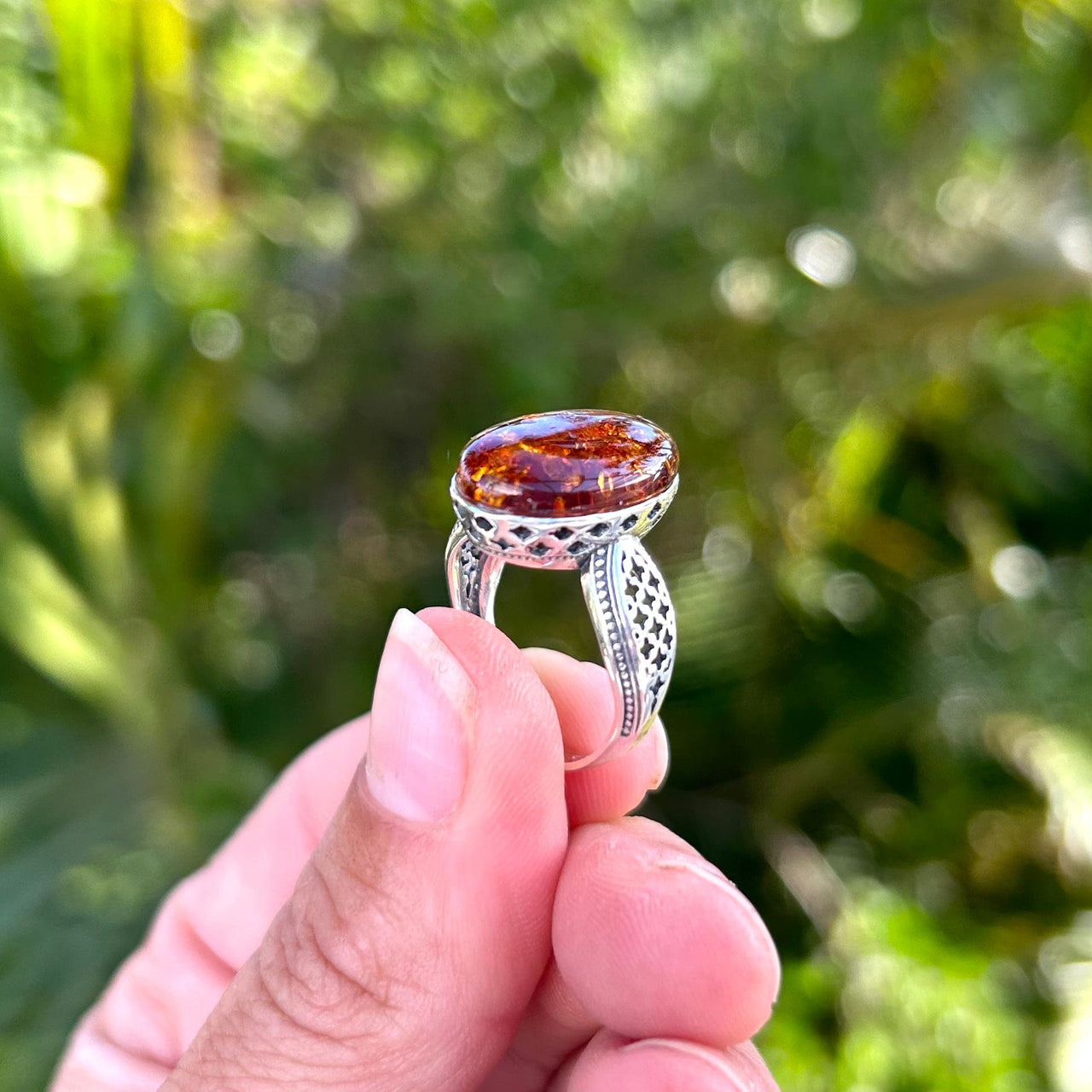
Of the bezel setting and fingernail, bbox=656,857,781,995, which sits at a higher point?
the bezel setting

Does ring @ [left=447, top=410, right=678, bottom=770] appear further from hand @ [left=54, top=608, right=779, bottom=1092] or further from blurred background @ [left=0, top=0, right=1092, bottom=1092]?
blurred background @ [left=0, top=0, right=1092, bottom=1092]

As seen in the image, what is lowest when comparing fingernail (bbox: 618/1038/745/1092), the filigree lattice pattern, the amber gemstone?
fingernail (bbox: 618/1038/745/1092)

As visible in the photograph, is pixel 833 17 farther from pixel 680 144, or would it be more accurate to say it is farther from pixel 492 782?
pixel 492 782

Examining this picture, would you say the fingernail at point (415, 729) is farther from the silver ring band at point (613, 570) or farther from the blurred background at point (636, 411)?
the blurred background at point (636, 411)

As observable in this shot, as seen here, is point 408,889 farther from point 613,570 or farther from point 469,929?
point 613,570

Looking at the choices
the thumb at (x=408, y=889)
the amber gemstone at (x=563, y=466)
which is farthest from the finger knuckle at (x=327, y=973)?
the amber gemstone at (x=563, y=466)

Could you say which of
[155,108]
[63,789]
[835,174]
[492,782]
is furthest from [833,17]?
[63,789]

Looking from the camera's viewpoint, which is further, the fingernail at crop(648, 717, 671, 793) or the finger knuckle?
the fingernail at crop(648, 717, 671, 793)

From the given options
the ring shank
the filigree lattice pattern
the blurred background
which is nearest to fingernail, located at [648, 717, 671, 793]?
the ring shank
